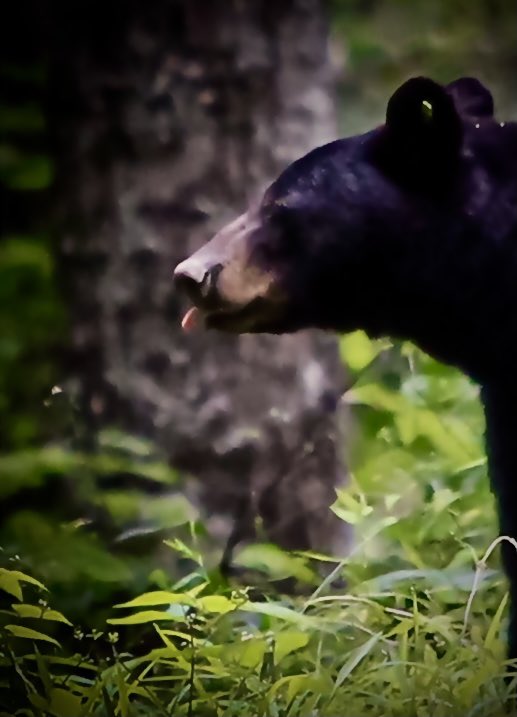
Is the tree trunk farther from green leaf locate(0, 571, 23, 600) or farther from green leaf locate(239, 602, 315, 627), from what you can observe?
green leaf locate(0, 571, 23, 600)

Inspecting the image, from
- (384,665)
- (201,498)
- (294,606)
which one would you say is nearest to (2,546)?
(201,498)

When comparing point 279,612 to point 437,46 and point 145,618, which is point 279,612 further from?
point 437,46

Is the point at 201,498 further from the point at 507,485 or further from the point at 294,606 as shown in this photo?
the point at 507,485

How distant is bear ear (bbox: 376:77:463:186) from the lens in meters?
1.20

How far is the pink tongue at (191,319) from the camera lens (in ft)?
4.34

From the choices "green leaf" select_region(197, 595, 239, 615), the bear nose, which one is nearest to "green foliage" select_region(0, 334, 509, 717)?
"green leaf" select_region(197, 595, 239, 615)

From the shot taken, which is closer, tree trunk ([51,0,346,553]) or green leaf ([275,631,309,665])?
green leaf ([275,631,309,665])

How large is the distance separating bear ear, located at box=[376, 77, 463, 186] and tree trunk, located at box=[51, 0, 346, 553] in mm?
227

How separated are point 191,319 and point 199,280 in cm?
12

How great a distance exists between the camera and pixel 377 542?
138 centimetres

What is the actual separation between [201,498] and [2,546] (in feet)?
0.89

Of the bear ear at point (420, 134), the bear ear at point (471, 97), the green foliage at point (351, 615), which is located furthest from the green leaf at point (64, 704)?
the bear ear at point (471, 97)

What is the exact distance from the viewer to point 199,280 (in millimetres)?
1235

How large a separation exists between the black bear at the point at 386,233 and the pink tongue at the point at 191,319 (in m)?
0.05
